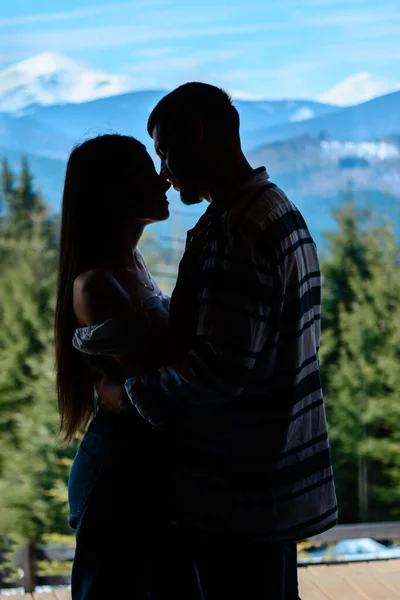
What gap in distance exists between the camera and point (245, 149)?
11.1 feet

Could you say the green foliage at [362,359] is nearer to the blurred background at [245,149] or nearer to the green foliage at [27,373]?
the blurred background at [245,149]

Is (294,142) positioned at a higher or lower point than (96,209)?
higher

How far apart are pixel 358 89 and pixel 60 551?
7.29 ft

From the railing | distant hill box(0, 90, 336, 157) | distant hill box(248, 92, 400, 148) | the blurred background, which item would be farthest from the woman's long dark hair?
distant hill box(248, 92, 400, 148)

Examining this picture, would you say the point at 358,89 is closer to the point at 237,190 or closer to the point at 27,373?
the point at 27,373

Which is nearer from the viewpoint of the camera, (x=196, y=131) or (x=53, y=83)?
(x=196, y=131)

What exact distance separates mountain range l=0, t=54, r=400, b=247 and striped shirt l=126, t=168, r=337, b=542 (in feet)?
5.86

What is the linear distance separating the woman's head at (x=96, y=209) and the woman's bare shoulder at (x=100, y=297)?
63 millimetres

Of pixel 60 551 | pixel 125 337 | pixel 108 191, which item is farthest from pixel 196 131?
pixel 60 551

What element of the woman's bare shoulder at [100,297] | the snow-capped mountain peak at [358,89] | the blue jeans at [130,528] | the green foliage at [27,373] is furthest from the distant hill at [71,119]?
the blue jeans at [130,528]

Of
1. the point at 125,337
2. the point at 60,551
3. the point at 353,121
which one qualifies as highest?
the point at 353,121

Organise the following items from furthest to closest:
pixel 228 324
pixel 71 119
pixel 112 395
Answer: pixel 71 119 < pixel 112 395 < pixel 228 324

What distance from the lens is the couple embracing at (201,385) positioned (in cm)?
128

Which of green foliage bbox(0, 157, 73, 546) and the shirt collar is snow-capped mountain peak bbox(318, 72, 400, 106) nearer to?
green foliage bbox(0, 157, 73, 546)
